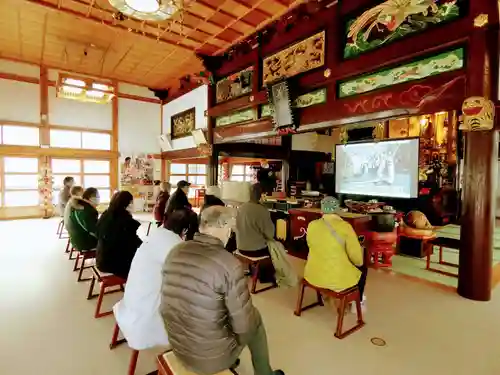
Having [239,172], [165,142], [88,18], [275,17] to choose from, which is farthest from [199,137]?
[239,172]

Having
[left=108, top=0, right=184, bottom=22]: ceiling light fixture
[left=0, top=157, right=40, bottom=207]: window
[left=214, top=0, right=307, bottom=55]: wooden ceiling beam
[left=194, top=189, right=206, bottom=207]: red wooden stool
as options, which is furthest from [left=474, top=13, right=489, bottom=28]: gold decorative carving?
[left=0, top=157, right=40, bottom=207]: window

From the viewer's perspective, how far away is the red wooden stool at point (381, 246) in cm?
423

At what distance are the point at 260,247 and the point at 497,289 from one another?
2931 millimetres

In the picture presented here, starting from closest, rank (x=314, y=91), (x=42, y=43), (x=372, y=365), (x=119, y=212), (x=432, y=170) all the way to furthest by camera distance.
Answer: (x=372, y=365), (x=119, y=212), (x=314, y=91), (x=42, y=43), (x=432, y=170)

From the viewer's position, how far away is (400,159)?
582 centimetres

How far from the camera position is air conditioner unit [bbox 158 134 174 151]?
988 cm

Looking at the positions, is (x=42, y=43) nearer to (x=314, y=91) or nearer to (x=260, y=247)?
(x=314, y=91)

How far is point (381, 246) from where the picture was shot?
4.23 meters

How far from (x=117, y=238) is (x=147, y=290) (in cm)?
112

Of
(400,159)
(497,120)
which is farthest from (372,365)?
(400,159)

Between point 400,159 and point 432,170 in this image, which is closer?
point 400,159

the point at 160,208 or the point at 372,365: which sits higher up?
the point at 160,208

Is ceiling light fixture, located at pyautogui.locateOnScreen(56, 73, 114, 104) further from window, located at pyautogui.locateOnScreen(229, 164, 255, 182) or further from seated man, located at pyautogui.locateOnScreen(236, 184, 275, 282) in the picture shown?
window, located at pyautogui.locateOnScreen(229, 164, 255, 182)

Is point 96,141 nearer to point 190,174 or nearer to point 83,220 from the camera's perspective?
point 190,174
